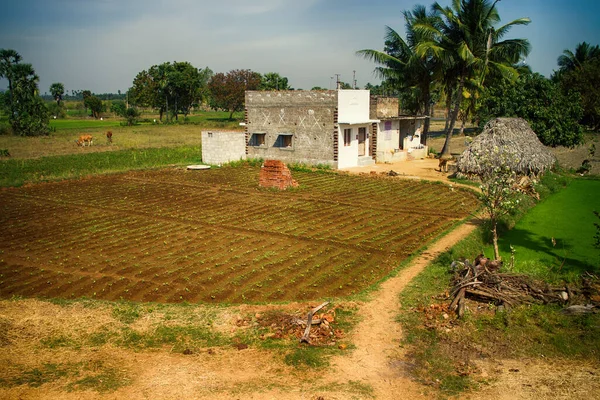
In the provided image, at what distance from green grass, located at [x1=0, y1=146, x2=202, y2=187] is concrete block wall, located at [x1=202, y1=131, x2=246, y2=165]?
130 centimetres

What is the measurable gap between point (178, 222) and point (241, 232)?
229 cm

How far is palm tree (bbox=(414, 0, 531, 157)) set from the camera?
82.3 feet

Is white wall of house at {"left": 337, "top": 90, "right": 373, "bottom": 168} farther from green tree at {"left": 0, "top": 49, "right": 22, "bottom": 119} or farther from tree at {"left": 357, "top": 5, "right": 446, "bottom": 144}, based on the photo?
green tree at {"left": 0, "top": 49, "right": 22, "bottom": 119}

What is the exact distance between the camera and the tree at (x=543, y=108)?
2420 cm

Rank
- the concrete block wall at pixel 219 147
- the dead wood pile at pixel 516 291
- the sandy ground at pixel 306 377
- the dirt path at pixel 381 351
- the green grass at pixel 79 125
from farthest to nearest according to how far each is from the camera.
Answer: the green grass at pixel 79 125 → the concrete block wall at pixel 219 147 → the dead wood pile at pixel 516 291 → the dirt path at pixel 381 351 → the sandy ground at pixel 306 377

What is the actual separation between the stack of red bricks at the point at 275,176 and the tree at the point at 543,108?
13017 mm

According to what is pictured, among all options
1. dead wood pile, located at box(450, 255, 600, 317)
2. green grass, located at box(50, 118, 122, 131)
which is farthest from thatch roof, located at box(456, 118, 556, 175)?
green grass, located at box(50, 118, 122, 131)

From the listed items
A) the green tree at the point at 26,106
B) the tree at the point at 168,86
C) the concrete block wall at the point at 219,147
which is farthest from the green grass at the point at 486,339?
the tree at the point at 168,86

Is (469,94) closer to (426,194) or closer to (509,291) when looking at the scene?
(426,194)

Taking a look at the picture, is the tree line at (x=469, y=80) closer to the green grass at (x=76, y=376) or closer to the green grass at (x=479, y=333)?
the green grass at (x=479, y=333)

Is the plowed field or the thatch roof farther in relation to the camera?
the thatch roof

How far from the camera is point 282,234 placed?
42.8 feet

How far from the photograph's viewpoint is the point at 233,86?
211ft

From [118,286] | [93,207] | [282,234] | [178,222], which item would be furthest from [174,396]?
[93,207]
